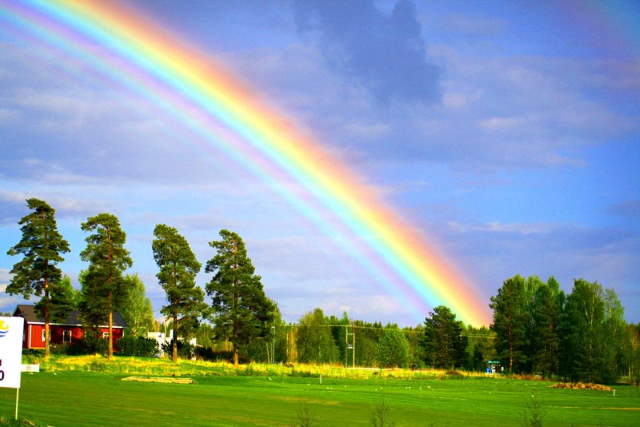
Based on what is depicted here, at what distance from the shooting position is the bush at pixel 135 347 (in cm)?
7819

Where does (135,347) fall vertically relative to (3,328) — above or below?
below

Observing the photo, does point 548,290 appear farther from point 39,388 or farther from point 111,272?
point 39,388

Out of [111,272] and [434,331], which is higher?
A: [111,272]

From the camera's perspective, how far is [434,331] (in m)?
100

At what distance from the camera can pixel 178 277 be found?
3036 inches

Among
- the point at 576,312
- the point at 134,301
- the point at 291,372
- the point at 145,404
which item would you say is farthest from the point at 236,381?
the point at 134,301

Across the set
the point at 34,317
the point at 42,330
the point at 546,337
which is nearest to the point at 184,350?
the point at 42,330

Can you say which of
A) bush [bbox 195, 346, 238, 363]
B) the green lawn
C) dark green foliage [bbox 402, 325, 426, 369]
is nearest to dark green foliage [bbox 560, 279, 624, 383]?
dark green foliage [bbox 402, 325, 426, 369]

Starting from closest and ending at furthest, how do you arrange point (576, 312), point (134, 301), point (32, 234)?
point (32, 234) < point (576, 312) < point (134, 301)

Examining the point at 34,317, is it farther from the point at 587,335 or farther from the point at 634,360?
the point at 634,360

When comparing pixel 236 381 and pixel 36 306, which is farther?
pixel 36 306

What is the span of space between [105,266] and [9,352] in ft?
184

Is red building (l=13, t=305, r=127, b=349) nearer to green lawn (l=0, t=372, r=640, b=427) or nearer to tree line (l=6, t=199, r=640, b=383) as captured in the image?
tree line (l=6, t=199, r=640, b=383)

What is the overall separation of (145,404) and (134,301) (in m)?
102
